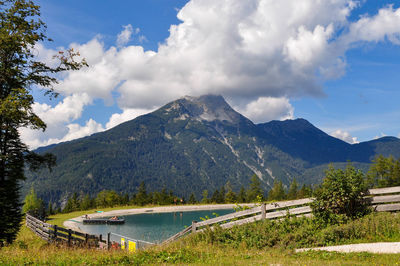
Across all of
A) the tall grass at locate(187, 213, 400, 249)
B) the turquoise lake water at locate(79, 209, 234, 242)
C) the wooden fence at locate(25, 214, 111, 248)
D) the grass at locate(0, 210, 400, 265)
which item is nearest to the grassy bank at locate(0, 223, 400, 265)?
the grass at locate(0, 210, 400, 265)

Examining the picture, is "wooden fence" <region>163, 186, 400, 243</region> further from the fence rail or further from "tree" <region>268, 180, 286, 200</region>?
"tree" <region>268, 180, 286, 200</region>

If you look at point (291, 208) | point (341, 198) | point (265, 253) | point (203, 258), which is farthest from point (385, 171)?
point (203, 258)

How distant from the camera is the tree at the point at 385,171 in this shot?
228ft

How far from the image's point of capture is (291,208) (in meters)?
15.3

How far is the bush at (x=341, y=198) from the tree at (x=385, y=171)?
65.6m

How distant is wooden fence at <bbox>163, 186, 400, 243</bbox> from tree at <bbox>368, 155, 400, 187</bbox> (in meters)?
65.0

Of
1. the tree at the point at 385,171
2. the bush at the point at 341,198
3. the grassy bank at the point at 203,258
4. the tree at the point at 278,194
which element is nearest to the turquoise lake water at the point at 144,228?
the bush at the point at 341,198

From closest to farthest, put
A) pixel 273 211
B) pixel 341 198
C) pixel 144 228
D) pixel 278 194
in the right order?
pixel 341 198, pixel 273 211, pixel 144 228, pixel 278 194

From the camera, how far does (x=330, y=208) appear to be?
1324 centimetres

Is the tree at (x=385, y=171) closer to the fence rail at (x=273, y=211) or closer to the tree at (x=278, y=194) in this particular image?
the tree at (x=278, y=194)

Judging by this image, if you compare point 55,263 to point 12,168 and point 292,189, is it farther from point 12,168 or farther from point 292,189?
point 292,189

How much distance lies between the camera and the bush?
12831mm

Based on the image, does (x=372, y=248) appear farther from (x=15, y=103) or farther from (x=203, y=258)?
(x=15, y=103)

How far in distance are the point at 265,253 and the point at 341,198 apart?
4687 mm
